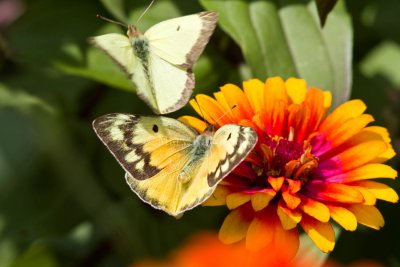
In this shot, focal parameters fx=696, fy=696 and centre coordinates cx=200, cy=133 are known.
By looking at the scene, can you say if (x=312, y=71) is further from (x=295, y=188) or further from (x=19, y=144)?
(x=19, y=144)

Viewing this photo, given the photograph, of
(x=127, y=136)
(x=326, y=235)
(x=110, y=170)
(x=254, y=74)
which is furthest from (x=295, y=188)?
(x=110, y=170)

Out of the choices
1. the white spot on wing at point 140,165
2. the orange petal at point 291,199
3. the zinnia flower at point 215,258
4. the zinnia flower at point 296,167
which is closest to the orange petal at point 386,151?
the zinnia flower at point 296,167

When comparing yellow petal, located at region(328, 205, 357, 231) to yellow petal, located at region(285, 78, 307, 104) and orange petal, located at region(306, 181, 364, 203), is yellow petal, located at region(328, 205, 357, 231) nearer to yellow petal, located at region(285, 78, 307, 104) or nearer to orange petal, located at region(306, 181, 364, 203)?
orange petal, located at region(306, 181, 364, 203)

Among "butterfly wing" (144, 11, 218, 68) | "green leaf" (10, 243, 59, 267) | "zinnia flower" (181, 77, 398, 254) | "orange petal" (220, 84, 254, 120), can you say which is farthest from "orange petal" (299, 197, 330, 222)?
"green leaf" (10, 243, 59, 267)

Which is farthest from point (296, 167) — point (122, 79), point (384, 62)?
point (384, 62)

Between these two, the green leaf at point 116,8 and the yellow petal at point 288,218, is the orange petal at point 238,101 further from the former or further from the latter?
the green leaf at point 116,8

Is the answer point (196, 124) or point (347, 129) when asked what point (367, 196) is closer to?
point (347, 129)

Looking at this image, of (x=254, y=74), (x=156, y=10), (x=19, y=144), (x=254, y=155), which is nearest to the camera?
(x=19, y=144)
